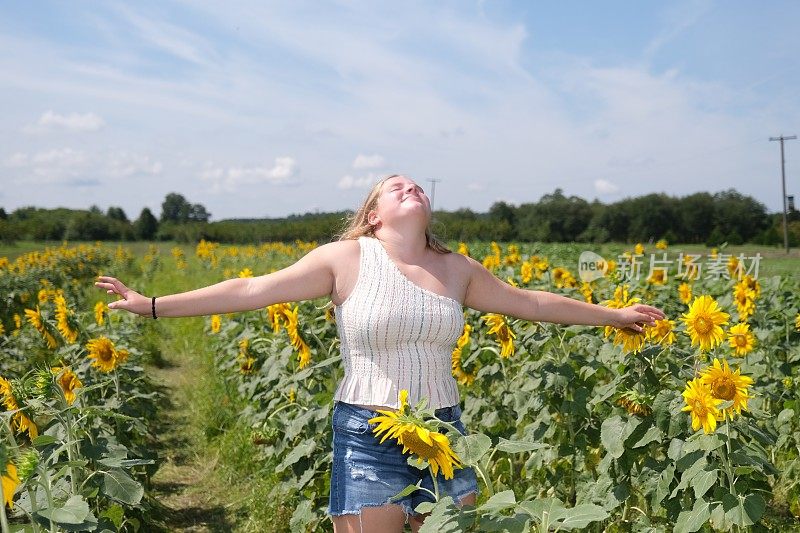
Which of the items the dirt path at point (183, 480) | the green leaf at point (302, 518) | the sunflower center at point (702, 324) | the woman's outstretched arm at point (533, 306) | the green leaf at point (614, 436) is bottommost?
the dirt path at point (183, 480)

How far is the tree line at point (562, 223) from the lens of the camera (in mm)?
34688

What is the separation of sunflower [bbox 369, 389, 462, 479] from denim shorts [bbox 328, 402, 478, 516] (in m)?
0.44

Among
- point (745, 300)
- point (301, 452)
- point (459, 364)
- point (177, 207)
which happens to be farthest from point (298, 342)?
point (177, 207)

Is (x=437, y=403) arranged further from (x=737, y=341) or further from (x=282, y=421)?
(x=737, y=341)

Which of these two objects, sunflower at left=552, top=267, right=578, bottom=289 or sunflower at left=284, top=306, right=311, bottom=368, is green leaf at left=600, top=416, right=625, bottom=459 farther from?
sunflower at left=552, top=267, right=578, bottom=289

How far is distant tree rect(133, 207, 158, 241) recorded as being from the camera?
4044cm

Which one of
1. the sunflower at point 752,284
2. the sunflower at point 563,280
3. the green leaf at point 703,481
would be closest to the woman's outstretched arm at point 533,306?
the green leaf at point 703,481

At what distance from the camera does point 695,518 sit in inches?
85.2

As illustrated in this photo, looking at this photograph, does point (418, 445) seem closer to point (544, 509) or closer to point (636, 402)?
point (544, 509)

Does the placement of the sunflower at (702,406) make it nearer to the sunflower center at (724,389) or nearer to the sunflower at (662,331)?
the sunflower center at (724,389)

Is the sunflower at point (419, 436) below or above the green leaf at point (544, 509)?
above

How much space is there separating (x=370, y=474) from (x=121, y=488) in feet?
2.27

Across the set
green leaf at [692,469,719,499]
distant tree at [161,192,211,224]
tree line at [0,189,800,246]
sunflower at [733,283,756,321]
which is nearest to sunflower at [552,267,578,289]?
sunflower at [733,283,756,321]

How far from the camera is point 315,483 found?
324cm
